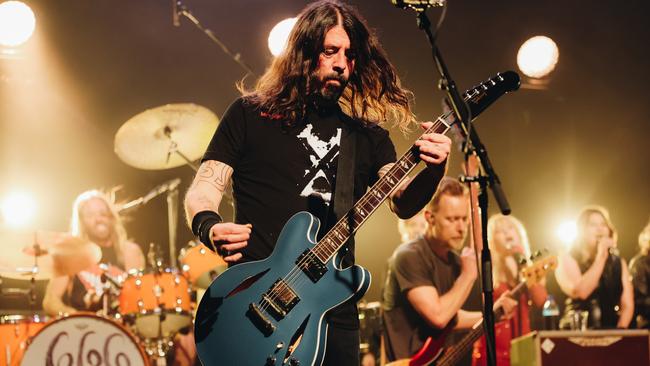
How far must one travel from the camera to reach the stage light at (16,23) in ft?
24.5

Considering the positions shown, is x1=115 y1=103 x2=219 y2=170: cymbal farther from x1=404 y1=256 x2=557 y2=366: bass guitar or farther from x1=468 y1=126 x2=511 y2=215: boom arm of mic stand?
x1=468 y1=126 x2=511 y2=215: boom arm of mic stand

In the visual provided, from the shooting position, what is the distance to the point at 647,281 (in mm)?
8547

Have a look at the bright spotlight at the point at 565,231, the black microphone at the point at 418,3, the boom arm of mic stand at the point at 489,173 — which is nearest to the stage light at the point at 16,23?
the black microphone at the point at 418,3

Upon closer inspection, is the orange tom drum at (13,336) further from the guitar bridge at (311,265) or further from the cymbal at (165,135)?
the guitar bridge at (311,265)

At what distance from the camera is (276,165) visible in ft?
10.5

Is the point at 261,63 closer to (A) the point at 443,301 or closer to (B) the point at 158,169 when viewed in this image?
(B) the point at 158,169

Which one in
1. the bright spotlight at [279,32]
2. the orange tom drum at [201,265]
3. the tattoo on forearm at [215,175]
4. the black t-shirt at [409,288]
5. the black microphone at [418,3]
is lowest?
the tattoo on forearm at [215,175]

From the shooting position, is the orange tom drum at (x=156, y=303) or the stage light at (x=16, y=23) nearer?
the orange tom drum at (x=156, y=303)

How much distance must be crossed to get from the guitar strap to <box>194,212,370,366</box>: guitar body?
0.20 m

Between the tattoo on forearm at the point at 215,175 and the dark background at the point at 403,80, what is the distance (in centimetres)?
545

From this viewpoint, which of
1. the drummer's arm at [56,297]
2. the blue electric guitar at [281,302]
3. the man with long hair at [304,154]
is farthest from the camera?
Answer: the drummer's arm at [56,297]

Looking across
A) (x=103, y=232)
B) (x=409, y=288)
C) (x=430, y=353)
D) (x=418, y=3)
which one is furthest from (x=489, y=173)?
(x=103, y=232)

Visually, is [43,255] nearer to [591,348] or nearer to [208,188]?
[208,188]

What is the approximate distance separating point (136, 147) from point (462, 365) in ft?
12.2
